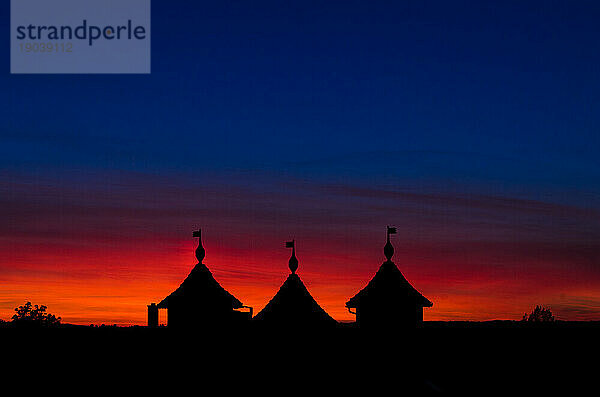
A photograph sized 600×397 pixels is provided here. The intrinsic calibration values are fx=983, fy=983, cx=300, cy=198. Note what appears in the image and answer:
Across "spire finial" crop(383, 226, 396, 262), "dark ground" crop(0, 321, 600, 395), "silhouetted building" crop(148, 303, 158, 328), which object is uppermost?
"spire finial" crop(383, 226, 396, 262)

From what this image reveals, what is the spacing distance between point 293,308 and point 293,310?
3.7 inches

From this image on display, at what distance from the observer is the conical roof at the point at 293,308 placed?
4528cm

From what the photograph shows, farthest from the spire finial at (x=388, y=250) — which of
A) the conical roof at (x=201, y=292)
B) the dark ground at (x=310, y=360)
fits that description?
the conical roof at (x=201, y=292)

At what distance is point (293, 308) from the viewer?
45500 mm

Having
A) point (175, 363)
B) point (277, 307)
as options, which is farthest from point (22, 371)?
point (277, 307)

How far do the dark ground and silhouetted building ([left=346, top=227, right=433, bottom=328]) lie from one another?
2.54 ft

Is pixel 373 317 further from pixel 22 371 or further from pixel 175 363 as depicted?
pixel 22 371

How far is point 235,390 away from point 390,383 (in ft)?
20.0

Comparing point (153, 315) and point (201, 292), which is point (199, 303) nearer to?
point (201, 292)

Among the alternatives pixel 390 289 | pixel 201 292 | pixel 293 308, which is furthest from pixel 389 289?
pixel 201 292

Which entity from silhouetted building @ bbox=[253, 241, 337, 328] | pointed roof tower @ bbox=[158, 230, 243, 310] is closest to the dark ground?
silhouetted building @ bbox=[253, 241, 337, 328]

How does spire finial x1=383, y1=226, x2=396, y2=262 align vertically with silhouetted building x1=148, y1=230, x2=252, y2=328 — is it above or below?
above

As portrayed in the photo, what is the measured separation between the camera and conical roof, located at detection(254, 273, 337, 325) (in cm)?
4528

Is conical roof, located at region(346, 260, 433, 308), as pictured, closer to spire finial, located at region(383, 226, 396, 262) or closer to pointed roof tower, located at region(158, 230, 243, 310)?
spire finial, located at region(383, 226, 396, 262)
